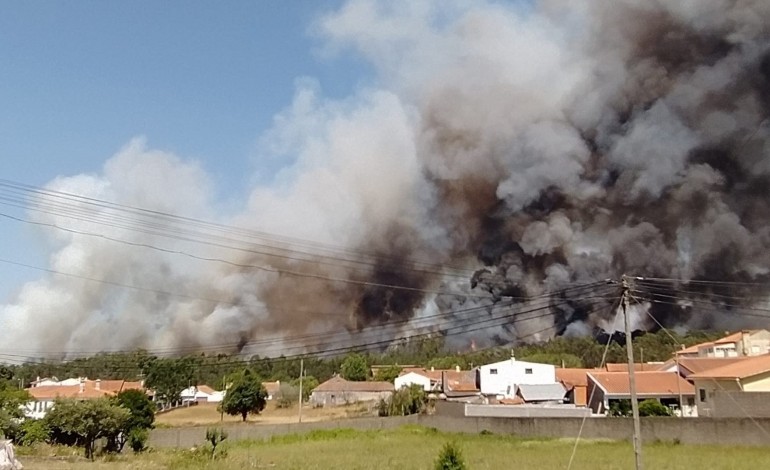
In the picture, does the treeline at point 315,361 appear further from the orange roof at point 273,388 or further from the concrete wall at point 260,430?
the concrete wall at point 260,430

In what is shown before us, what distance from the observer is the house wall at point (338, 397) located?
6969 cm

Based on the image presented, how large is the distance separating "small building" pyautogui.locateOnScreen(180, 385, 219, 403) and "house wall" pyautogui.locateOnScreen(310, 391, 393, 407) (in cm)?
1646

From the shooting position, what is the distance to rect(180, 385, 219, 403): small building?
8400 centimetres

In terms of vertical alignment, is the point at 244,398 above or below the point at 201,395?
below

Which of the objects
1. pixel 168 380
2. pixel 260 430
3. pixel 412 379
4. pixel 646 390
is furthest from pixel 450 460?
pixel 168 380

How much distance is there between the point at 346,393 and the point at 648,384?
1369 inches

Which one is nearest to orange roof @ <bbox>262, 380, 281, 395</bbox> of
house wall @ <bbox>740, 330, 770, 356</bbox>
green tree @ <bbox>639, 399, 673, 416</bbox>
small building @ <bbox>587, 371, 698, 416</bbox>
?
small building @ <bbox>587, 371, 698, 416</bbox>

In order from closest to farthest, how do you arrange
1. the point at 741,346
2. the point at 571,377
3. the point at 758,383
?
the point at 758,383
the point at 741,346
the point at 571,377

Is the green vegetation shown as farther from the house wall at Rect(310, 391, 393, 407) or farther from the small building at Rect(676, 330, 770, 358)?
the small building at Rect(676, 330, 770, 358)

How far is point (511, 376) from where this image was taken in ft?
212

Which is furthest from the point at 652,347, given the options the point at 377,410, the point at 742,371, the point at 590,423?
the point at 590,423

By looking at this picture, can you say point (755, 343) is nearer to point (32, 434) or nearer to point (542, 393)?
point (542, 393)

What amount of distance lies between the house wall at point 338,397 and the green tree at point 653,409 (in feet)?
112

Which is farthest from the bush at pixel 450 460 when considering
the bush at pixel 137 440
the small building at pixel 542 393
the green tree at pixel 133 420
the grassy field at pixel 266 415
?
the small building at pixel 542 393
